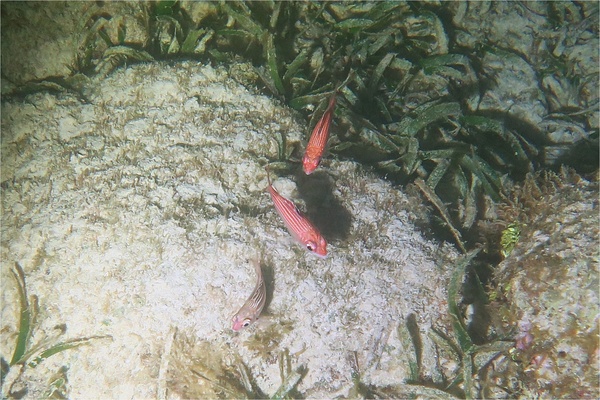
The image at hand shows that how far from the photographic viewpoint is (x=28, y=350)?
11.3 feet

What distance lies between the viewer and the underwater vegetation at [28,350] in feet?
11.1

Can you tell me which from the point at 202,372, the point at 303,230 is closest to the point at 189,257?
the point at 202,372

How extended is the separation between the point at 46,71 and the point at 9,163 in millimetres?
1748

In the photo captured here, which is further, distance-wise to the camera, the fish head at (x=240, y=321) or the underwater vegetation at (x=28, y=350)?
the underwater vegetation at (x=28, y=350)

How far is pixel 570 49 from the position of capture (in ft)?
18.4

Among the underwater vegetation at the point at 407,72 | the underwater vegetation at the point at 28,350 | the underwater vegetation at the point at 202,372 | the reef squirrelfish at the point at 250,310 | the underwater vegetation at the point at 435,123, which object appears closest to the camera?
the reef squirrelfish at the point at 250,310

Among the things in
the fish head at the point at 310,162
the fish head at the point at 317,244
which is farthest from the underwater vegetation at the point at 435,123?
the fish head at the point at 317,244

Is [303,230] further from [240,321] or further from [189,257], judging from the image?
[189,257]

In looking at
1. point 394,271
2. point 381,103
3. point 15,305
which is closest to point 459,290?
point 394,271

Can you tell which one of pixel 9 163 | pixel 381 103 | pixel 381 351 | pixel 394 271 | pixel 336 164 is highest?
pixel 381 103

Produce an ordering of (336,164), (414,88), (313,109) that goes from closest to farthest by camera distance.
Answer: (336,164) → (313,109) → (414,88)

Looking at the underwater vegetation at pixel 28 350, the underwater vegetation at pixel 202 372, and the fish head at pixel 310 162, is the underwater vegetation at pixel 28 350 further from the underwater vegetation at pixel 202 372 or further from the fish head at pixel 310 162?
the fish head at pixel 310 162

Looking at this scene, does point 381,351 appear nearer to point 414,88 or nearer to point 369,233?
point 369,233

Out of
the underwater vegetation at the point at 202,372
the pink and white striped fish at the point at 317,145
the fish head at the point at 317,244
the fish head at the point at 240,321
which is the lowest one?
the underwater vegetation at the point at 202,372
